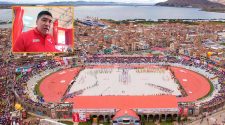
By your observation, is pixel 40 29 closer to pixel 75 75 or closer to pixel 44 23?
pixel 44 23

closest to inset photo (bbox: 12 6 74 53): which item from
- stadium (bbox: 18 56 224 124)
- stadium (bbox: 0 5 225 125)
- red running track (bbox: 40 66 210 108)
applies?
red running track (bbox: 40 66 210 108)

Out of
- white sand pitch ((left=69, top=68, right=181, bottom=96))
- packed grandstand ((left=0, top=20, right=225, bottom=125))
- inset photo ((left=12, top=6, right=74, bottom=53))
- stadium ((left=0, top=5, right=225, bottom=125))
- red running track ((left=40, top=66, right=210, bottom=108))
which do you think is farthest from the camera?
inset photo ((left=12, top=6, right=74, bottom=53))

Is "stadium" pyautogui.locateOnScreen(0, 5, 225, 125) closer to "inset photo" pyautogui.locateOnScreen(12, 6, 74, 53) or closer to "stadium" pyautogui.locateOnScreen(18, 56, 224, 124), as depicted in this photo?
"stadium" pyautogui.locateOnScreen(18, 56, 224, 124)

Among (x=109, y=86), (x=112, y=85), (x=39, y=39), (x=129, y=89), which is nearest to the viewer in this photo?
(x=129, y=89)

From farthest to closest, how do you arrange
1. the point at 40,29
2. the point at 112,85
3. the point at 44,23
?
1. the point at 44,23
2. the point at 40,29
3. the point at 112,85

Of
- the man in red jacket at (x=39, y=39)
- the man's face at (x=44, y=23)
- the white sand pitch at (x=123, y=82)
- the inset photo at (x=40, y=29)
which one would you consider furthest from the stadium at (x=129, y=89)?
the man's face at (x=44, y=23)

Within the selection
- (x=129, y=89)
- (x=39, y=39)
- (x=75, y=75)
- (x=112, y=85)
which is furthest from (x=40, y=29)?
(x=129, y=89)
